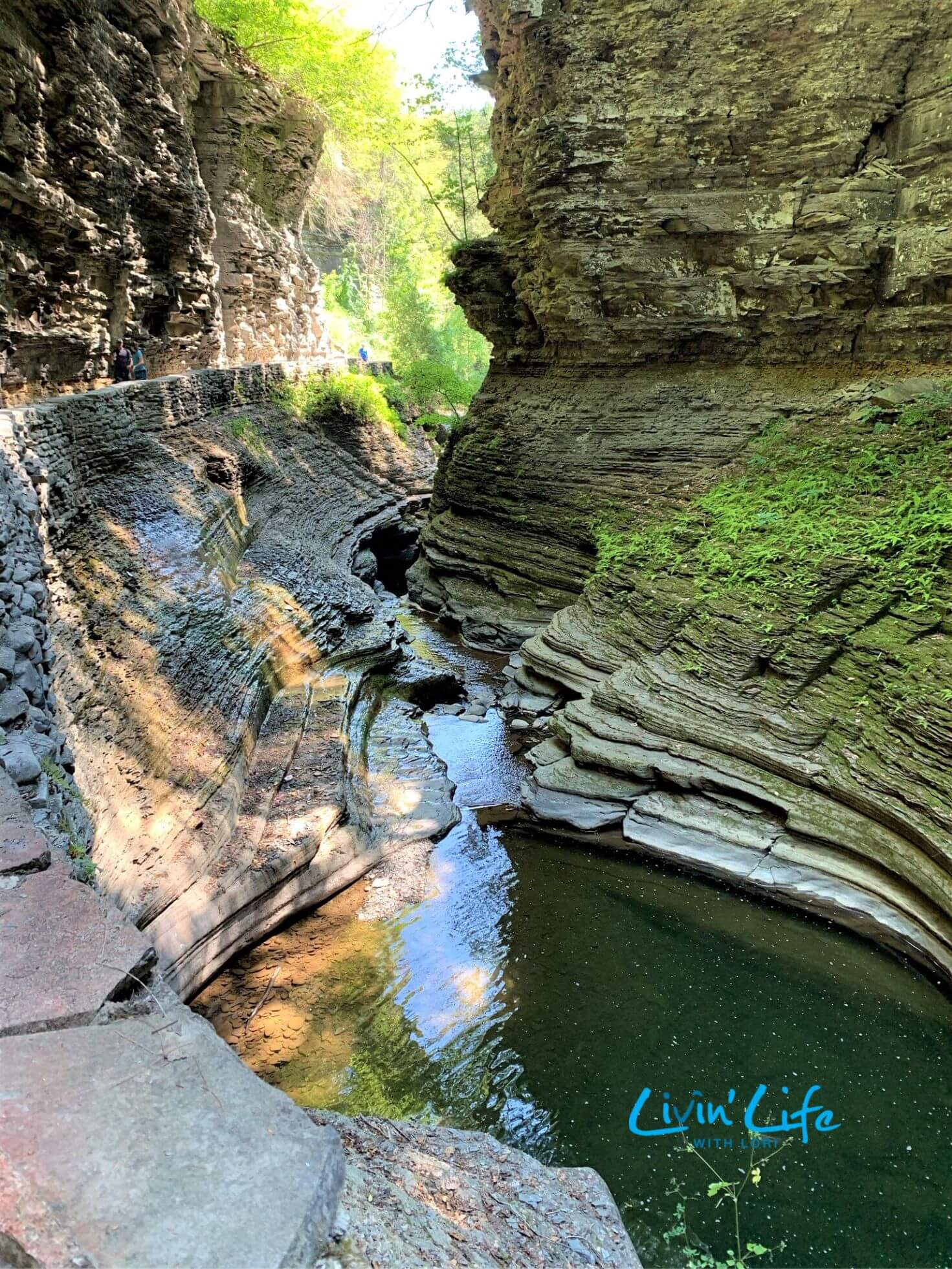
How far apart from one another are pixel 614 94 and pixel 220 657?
40.1ft

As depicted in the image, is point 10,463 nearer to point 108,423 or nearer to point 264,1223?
→ point 108,423

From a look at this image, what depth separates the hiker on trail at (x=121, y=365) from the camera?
1580 cm

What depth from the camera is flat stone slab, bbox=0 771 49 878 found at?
10.6 ft

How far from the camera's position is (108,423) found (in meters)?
11.4

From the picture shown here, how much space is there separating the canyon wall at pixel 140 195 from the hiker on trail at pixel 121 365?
26 centimetres

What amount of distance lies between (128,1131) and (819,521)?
35.8ft

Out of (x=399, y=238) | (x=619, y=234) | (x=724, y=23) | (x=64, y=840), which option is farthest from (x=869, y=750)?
(x=399, y=238)

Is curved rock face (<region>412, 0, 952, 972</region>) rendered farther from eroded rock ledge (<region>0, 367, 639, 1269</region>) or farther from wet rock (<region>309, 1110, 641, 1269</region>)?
wet rock (<region>309, 1110, 641, 1269</region>)

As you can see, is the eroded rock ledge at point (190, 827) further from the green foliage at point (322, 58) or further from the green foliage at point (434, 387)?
the green foliage at point (434, 387)

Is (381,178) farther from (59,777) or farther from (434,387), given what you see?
(59,777)

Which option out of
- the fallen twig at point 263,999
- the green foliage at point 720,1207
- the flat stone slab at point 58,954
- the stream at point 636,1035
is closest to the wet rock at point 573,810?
the stream at point 636,1035

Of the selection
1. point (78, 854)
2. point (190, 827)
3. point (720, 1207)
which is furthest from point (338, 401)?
point (720, 1207)

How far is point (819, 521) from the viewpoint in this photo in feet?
35.7

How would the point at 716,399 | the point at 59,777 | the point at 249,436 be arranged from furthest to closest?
the point at 249,436 < the point at 716,399 < the point at 59,777
